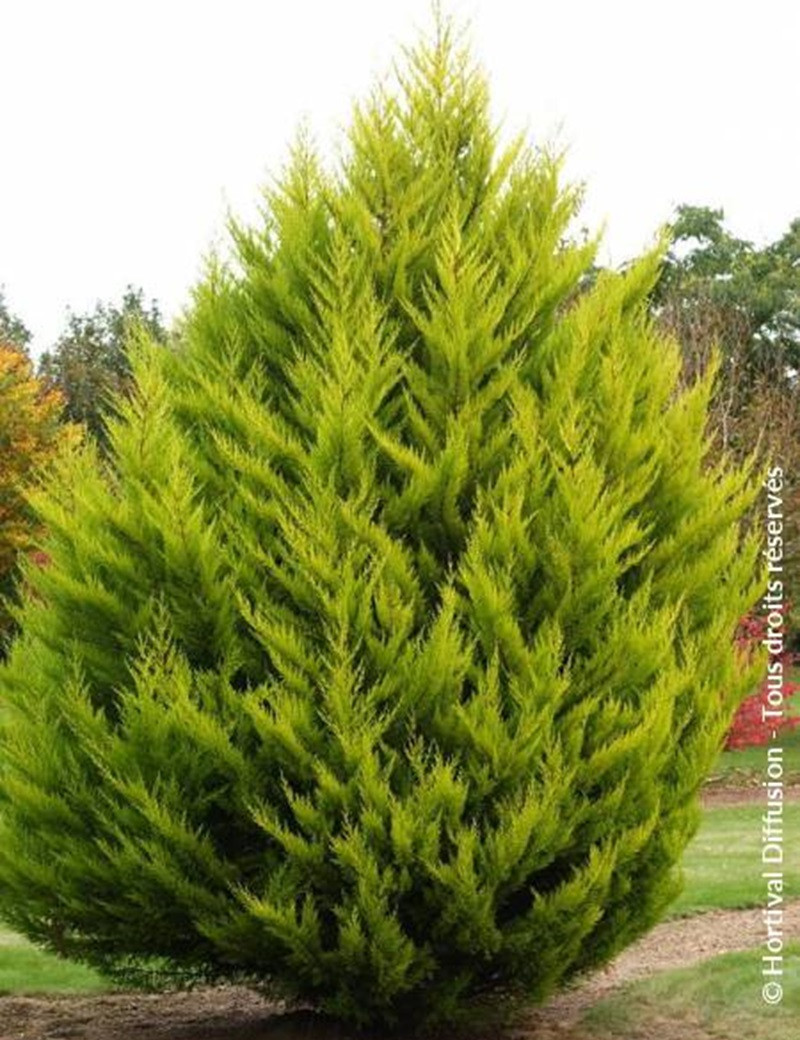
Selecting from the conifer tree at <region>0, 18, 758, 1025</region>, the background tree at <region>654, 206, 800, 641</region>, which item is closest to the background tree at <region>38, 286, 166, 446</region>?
the background tree at <region>654, 206, 800, 641</region>

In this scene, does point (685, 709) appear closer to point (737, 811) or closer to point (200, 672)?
point (200, 672)

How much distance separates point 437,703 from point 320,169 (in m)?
3.27

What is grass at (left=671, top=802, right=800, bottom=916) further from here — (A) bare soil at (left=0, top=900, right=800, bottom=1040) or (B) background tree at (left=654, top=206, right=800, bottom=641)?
(B) background tree at (left=654, top=206, right=800, bottom=641)

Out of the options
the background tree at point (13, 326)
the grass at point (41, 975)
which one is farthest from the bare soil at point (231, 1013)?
the background tree at point (13, 326)

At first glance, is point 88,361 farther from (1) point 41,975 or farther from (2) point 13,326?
(1) point 41,975

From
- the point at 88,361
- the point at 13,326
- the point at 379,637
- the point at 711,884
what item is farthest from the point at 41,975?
the point at 13,326

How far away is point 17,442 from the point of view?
32.4 metres

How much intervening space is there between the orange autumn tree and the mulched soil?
71.0 feet

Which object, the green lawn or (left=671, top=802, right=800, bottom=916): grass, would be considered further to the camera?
(left=671, top=802, right=800, bottom=916): grass

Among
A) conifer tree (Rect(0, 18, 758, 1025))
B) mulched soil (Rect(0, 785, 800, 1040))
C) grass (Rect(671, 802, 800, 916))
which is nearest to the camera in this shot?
conifer tree (Rect(0, 18, 758, 1025))

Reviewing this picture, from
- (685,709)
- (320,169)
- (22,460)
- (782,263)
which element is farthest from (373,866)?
(782,263)

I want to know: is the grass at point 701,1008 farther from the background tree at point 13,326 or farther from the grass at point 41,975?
the background tree at point 13,326

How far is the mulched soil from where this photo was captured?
25.8 feet

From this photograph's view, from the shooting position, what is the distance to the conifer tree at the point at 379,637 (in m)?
6.65
